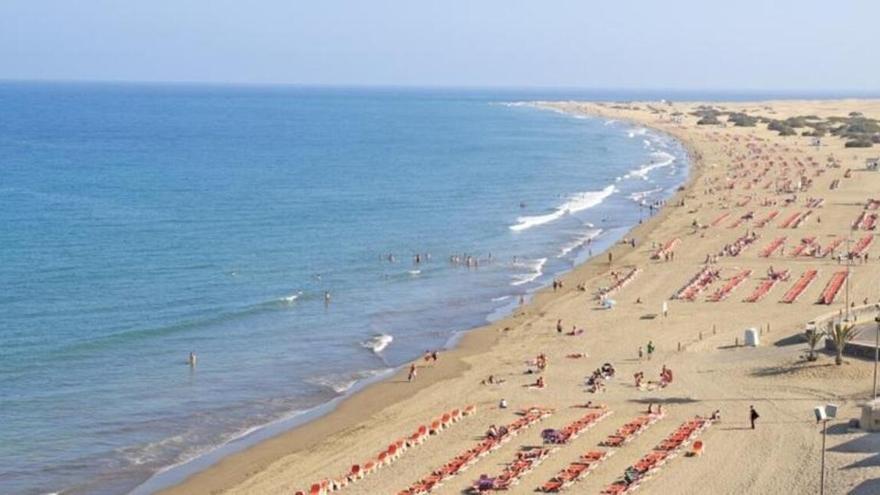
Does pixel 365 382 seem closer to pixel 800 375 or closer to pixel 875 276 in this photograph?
pixel 800 375

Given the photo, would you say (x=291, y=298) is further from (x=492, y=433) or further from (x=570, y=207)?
(x=570, y=207)

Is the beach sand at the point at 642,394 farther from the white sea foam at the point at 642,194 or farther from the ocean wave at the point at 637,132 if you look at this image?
the ocean wave at the point at 637,132

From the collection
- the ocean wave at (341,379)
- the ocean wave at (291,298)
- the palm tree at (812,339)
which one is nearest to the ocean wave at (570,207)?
the ocean wave at (291,298)

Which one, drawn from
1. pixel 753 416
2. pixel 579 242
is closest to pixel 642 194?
pixel 579 242

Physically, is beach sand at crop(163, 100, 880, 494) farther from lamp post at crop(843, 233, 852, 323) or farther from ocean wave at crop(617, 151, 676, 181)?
ocean wave at crop(617, 151, 676, 181)

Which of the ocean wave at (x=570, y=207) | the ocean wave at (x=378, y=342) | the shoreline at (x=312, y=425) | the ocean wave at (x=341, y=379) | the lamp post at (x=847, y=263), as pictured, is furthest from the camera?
the ocean wave at (x=570, y=207)

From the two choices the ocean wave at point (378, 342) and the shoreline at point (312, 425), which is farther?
the ocean wave at point (378, 342)

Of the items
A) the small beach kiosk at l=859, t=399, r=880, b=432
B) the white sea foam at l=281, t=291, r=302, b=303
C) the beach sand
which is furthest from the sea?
the small beach kiosk at l=859, t=399, r=880, b=432
